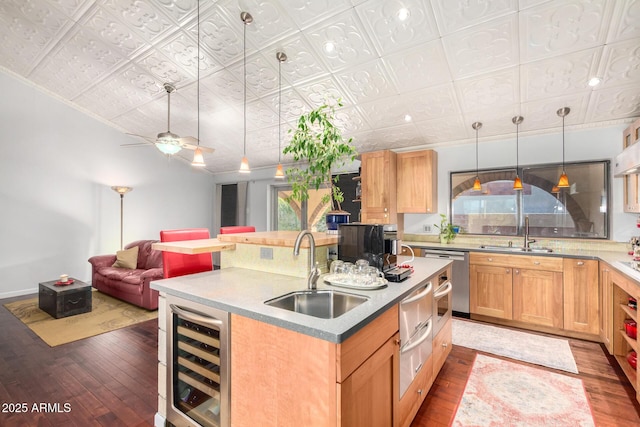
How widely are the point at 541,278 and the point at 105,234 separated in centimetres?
702

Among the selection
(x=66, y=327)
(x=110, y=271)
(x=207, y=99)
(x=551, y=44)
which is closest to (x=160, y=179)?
(x=110, y=271)

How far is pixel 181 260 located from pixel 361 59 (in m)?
2.68

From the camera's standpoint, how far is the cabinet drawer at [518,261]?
10.4ft

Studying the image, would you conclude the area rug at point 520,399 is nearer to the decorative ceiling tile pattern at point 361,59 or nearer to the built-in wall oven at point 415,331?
the built-in wall oven at point 415,331

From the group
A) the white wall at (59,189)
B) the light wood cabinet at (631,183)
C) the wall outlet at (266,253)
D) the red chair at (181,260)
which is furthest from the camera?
the white wall at (59,189)

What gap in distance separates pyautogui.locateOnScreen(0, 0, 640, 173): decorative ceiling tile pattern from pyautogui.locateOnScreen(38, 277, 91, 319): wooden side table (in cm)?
293

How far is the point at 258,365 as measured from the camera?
131 centimetres

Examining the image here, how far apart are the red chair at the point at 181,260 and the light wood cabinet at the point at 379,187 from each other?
8.28 ft

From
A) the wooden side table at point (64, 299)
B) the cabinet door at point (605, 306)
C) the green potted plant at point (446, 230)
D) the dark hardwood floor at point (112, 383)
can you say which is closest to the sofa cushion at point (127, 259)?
the wooden side table at point (64, 299)

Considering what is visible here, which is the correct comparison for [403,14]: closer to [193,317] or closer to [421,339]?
[421,339]

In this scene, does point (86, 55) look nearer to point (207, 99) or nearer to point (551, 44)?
point (207, 99)

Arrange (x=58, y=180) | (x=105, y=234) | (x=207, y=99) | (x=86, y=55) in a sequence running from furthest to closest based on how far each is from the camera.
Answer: (x=105, y=234)
(x=58, y=180)
(x=207, y=99)
(x=86, y=55)

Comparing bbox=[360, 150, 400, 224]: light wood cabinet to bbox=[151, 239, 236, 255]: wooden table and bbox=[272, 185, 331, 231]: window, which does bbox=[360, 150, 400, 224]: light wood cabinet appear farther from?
bbox=[151, 239, 236, 255]: wooden table

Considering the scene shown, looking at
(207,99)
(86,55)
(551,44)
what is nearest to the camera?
(551,44)
